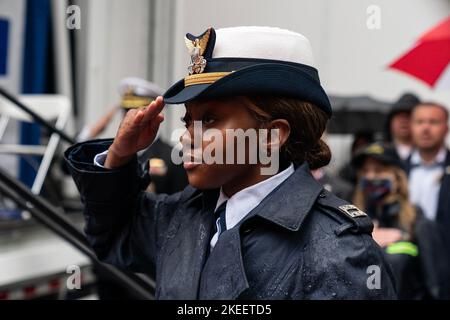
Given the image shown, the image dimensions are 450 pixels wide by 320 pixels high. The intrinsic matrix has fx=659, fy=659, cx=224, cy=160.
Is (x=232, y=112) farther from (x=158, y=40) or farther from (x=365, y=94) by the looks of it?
(x=365, y=94)

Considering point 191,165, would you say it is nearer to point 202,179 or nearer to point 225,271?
point 202,179

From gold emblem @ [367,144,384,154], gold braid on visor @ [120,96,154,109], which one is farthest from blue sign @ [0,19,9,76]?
gold emblem @ [367,144,384,154]

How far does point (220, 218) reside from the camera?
1.67 meters

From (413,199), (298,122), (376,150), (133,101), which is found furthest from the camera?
(413,199)

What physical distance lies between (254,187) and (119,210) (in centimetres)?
42

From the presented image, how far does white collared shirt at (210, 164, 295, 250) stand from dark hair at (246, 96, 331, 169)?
80 mm

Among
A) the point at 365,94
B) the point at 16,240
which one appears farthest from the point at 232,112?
the point at 365,94

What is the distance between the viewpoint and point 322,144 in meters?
1.76

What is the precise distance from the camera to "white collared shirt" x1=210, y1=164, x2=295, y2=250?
1627 millimetres

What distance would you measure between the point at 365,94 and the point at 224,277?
7.90 meters
